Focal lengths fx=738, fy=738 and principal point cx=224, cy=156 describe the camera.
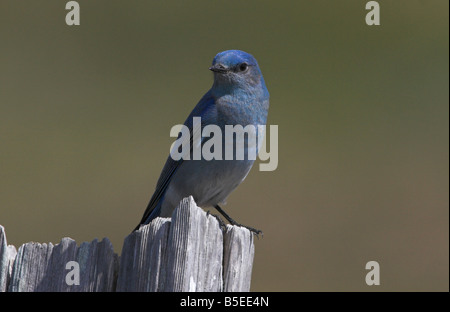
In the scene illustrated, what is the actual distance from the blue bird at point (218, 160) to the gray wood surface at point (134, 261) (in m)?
1.98

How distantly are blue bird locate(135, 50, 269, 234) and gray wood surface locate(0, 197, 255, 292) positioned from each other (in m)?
1.98

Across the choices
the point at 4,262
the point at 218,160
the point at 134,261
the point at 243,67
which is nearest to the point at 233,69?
the point at 243,67

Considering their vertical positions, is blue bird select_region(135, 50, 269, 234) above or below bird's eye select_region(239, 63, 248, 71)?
below

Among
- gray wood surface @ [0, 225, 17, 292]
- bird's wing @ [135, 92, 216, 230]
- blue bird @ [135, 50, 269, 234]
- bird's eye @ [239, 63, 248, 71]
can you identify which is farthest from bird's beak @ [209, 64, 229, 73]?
gray wood surface @ [0, 225, 17, 292]

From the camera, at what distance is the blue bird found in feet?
17.5

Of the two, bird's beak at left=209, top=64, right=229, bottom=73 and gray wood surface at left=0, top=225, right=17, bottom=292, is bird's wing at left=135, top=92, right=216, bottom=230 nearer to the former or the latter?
bird's beak at left=209, top=64, right=229, bottom=73

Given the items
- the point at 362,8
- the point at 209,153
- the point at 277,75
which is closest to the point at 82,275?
the point at 209,153

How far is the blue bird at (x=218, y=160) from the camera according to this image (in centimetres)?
532

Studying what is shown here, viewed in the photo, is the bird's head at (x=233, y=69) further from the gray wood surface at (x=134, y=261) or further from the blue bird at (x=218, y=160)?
the gray wood surface at (x=134, y=261)

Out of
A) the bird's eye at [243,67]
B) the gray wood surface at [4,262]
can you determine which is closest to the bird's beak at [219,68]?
the bird's eye at [243,67]

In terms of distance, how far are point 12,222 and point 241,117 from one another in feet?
13.8

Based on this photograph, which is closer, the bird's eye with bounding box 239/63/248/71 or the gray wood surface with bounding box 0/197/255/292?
the gray wood surface with bounding box 0/197/255/292

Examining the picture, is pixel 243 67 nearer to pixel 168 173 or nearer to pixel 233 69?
pixel 233 69

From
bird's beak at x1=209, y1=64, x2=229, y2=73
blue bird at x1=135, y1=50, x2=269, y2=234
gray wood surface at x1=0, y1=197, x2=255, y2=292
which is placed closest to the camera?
gray wood surface at x1=0, y1=197, x2=255, y2=292
